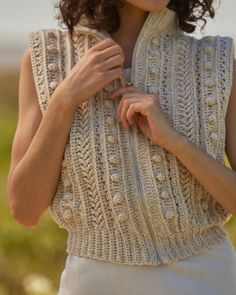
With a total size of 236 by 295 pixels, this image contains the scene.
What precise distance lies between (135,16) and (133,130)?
0.98ft

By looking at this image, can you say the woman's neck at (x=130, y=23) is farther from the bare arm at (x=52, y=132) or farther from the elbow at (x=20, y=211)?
the elbow at (x=20, y=211)

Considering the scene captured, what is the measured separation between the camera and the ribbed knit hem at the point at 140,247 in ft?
8.75

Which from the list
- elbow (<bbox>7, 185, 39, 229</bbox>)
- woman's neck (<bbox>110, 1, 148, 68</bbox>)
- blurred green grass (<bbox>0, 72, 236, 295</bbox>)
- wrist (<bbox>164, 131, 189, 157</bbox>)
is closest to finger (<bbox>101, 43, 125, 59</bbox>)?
woman's neck (<bbox>110, 1, 148, 68</bbox>)

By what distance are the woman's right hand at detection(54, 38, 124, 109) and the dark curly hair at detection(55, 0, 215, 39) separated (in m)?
0.08

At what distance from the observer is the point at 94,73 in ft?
8.83

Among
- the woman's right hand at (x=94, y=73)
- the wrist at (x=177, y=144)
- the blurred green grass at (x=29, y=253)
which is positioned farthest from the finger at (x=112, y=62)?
the blurred green grass at (x=29, y=253)

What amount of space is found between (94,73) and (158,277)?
19.6 inches

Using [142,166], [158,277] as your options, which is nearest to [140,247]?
[158,277]

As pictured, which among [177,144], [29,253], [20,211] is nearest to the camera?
[177,144]

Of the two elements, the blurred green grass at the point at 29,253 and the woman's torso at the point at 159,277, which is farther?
the blurred green grass at the point at 29,253

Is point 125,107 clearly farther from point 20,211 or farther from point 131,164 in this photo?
point 20,211

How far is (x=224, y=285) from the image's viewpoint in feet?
8.85

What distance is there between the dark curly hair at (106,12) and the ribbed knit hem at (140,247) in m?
0.51

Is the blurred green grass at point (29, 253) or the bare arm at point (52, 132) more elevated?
the bare arm at point (52, 132)
